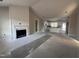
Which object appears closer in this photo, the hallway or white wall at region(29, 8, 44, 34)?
the hallway

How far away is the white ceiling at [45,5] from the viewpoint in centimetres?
603

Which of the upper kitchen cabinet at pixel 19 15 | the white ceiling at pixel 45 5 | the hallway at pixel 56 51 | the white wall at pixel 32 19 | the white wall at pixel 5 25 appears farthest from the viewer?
the white wall at pixel 32 19

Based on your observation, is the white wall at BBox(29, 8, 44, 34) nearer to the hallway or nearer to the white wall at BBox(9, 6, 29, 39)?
the white wall at BBox(9, 6, 29, 39)

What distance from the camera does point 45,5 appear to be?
6.41m

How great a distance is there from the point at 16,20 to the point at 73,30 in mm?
3468

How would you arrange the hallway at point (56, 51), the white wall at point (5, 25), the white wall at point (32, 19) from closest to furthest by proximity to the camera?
the hallway at point (56, 51)
the white wall at point (5, 25)
the white wall at point (32, 19)

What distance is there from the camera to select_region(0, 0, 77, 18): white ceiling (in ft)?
19.8

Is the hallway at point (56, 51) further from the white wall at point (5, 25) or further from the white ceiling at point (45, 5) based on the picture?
the white wall at point (5, 25)

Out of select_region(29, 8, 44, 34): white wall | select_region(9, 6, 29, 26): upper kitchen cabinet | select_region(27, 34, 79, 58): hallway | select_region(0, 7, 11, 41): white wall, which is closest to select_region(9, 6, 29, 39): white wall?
select_region(9, 6, 29, 26): upper kitchen cabinet

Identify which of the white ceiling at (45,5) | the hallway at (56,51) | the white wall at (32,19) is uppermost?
the white ceiling at (45,5)

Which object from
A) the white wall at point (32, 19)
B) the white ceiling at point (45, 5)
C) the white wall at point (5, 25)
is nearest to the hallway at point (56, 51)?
the white ceiling at point (45, 5)

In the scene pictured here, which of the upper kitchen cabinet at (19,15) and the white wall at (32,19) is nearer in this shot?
the upper kitchen cabinet at (19,15)

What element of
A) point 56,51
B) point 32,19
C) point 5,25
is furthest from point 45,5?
point 56,51

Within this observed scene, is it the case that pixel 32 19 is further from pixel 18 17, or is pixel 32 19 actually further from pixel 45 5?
pixel 45 5
